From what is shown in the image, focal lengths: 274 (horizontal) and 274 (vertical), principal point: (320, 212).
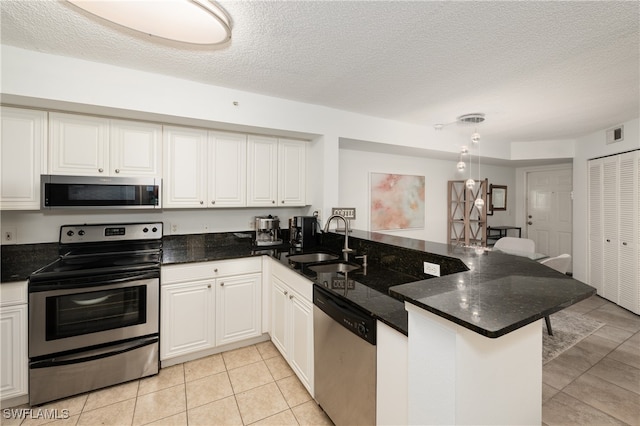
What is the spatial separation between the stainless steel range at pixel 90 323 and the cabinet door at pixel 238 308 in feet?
1.65

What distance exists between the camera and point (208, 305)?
245 cm

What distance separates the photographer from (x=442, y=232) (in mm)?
4770

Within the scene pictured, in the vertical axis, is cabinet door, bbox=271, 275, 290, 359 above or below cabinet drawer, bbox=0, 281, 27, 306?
below

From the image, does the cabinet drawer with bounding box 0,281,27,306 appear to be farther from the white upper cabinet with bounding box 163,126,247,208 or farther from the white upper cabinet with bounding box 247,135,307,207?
the white upper cabinet with bounding box 247,135,307,207

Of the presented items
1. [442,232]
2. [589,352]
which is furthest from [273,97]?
[589,352]

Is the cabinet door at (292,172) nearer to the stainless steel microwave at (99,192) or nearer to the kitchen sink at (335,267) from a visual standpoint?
the kitchen sink at (335,267)

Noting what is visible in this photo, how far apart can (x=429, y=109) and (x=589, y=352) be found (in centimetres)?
287

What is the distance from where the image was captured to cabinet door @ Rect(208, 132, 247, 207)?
9.04 feet

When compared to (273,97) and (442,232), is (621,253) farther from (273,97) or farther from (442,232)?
(273,97)

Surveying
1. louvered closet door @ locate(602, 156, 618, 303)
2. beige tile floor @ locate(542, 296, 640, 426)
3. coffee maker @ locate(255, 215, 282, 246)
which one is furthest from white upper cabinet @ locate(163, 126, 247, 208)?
louvered closet door @ locate(602, 156, 618, 303)

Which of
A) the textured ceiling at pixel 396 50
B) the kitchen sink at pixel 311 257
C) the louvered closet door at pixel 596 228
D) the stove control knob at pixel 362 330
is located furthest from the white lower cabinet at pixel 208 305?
the louvered closet door at pixel 596 228

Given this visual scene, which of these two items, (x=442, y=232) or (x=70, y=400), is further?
(x=442, y=232)

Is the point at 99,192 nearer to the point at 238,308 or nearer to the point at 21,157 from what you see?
the point at 21,157

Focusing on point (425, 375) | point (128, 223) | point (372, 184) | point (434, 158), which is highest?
point (434, 158)
